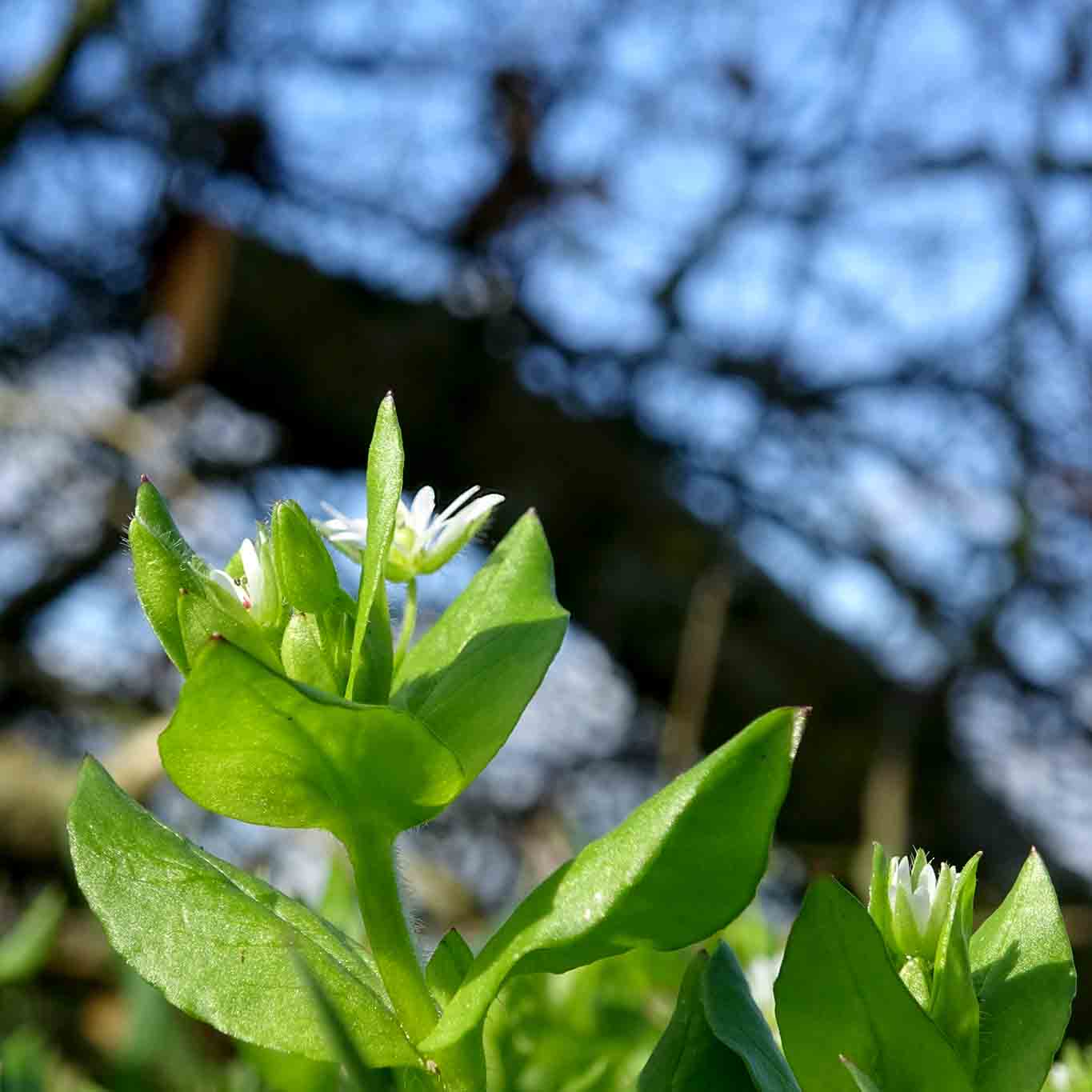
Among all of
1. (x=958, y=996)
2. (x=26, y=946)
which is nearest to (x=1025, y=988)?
(x=958, y=996)

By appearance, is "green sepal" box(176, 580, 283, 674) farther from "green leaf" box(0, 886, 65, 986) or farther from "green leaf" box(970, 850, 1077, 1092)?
"green leaf" box(0, 886, 65, 986)

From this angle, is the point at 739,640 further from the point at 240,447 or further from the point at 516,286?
the point at 240,447

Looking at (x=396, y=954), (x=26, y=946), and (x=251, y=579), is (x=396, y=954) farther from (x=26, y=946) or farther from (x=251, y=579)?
(x=26, y=946)

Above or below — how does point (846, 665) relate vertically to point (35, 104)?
below

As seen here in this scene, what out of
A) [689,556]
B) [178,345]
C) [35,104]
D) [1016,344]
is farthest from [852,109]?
[35,104]

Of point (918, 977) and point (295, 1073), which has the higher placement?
point (918, 977)

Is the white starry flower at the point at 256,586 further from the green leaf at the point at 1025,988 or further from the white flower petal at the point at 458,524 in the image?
the green leaf at the point at 1025,988
